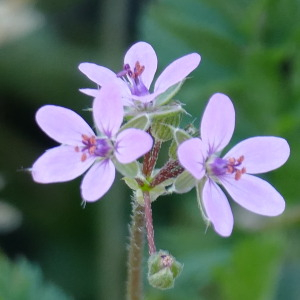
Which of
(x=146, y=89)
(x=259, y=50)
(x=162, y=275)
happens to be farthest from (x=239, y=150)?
(x=259, y=50)

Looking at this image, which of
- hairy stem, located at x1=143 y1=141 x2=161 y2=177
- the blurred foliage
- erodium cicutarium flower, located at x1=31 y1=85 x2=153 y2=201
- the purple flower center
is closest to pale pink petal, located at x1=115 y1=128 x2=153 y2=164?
erodium cicutarium flower, located at x1=31 y1=85 x2=153 y2=201

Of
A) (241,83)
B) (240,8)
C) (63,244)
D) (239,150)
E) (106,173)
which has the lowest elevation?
(63,244)

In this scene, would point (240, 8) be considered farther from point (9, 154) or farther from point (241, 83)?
point (9, 154)

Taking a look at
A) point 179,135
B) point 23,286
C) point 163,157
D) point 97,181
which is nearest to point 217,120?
point 179,135

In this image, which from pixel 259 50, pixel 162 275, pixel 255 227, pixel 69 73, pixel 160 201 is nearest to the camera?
pixel 162 275

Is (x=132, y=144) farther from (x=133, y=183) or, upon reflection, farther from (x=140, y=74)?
(x=140, y=74)

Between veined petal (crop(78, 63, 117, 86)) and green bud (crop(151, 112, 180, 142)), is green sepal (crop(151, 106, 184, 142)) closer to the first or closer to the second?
green bud (crop(151, 112, 180, 142))
